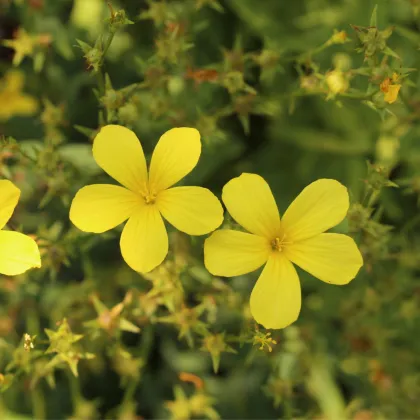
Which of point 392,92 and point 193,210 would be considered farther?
point 392,92

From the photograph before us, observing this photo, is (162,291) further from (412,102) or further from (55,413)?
(55,413)

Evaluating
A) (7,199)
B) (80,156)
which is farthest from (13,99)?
(7,199)

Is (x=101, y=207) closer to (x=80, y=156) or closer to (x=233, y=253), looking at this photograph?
(x=233, y=253)

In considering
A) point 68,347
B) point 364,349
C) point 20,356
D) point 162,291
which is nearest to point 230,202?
point 162,291

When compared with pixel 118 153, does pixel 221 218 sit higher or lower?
lower

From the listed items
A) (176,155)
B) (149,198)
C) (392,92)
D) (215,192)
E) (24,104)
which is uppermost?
(24,104)

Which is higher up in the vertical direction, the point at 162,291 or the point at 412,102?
the point at 412,102
